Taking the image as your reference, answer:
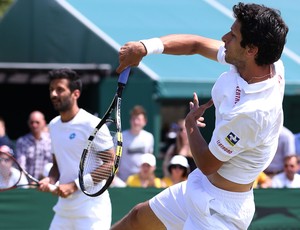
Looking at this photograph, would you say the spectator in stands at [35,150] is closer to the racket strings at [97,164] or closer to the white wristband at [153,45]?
the racket strings at [97,164]

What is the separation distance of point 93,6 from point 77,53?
109cm

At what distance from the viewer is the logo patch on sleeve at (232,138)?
495cm

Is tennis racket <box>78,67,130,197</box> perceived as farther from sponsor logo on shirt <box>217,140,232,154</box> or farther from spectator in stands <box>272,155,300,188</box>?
spectator in stands <box>272,155,300,188</box>

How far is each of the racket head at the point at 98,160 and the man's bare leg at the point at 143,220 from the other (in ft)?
1.04

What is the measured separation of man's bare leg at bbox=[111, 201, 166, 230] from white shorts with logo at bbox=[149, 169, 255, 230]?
100 mm

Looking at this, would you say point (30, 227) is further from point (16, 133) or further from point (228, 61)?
point (16, 133)

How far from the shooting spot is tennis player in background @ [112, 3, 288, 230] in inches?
193

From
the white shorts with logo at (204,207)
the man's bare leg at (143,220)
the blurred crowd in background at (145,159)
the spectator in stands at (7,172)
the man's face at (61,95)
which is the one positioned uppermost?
the white shorts with logo at (204,207)

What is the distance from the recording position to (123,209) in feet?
28.5

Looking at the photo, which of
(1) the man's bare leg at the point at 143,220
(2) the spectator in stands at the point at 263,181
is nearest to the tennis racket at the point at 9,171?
(1) the man's bare leg at the point at 143,220

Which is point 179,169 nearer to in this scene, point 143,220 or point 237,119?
point 143,220

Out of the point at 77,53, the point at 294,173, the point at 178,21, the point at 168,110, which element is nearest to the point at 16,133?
the point at 77,53

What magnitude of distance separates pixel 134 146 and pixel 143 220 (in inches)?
217

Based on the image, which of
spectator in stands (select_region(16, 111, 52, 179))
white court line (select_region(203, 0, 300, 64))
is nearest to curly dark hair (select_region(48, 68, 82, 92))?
spectator in stands (select_region(16, 111, 52, 179))
